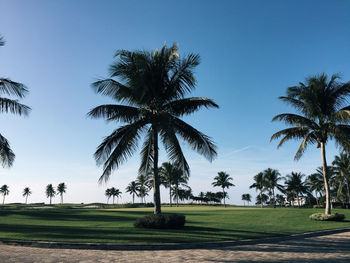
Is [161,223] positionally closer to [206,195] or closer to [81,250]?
[81,250]

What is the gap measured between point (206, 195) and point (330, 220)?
13163 centimetres

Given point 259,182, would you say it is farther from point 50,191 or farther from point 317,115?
point 50,191

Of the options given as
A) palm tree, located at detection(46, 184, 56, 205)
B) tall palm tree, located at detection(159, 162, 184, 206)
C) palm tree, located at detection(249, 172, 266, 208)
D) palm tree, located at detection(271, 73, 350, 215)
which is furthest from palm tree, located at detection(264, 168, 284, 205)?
palm tree, located at detection(46, 184, 56, 205)

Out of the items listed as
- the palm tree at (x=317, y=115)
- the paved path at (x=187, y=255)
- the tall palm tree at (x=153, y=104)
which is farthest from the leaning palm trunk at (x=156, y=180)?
the palm tree at (x=317, y=115)

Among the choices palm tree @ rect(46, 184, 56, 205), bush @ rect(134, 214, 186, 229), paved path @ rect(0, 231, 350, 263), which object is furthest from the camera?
palm tree @ rect(46, 184, 56, 205)

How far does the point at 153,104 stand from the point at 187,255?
9.61m

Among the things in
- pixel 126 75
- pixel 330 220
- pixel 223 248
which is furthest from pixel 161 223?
pixel 330 220

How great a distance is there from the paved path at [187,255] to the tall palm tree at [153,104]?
234 inches

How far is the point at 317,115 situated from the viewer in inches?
965

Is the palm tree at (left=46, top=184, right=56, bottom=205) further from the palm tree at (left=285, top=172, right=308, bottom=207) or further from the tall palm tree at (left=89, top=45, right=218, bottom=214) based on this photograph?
the tall palm tree at (left=89, top=45, right=218, bottom=214)

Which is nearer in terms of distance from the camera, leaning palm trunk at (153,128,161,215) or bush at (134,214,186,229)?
bush at (134,214,186,229)

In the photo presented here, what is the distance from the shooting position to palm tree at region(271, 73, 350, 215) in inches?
928

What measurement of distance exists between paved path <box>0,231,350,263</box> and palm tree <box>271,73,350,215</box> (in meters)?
15.0

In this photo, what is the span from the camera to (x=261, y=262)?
26.4 ft
